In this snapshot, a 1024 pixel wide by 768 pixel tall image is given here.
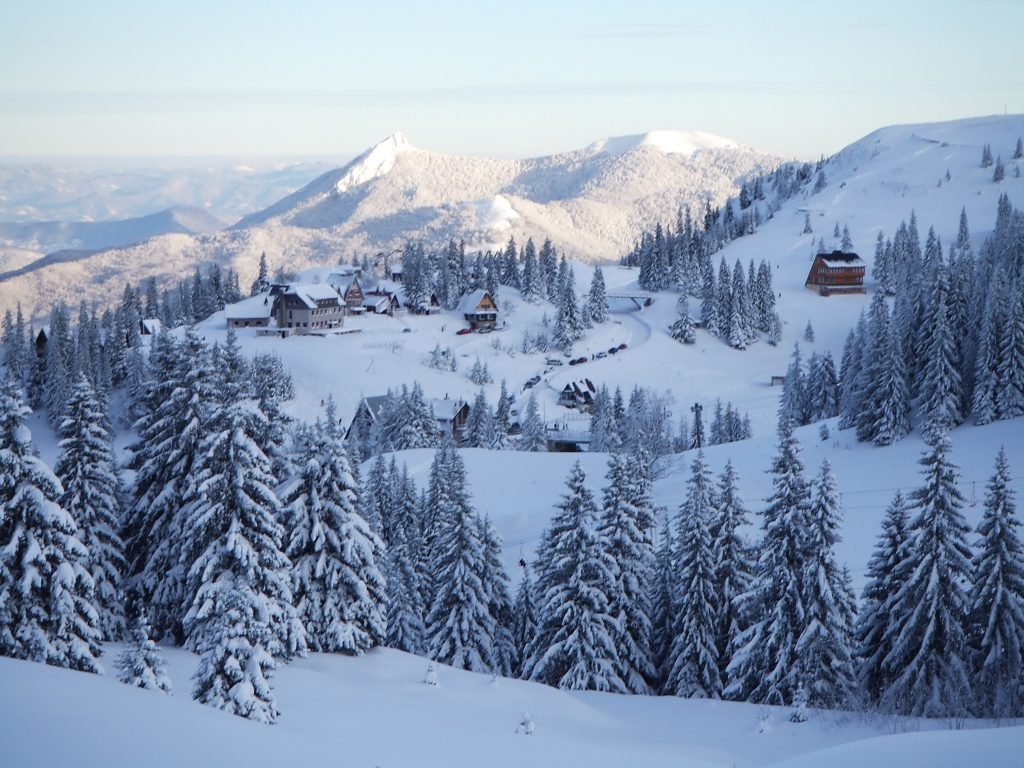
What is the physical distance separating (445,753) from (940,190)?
206613mm

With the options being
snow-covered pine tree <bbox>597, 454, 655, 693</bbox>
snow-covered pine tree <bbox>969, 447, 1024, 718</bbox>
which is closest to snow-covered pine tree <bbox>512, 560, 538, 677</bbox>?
snow-covered pine tree <bbox>597, 454, 655, 693</bbox>

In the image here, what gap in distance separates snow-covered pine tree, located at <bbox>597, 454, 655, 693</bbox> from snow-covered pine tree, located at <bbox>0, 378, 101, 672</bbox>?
15.0 m

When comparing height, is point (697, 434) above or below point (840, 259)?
below

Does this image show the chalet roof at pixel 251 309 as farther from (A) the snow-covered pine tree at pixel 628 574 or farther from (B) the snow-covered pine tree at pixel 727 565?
(B) the snow-covered pine tree at pixel 727 565

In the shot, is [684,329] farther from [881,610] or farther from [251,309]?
[881,610]

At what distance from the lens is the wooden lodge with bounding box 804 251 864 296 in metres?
139

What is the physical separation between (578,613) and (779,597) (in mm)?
6048

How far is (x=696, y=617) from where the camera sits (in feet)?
90.2

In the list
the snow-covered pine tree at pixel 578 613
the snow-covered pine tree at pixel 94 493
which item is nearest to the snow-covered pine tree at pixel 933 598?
the snow-covered pine tree at pixel 578 613

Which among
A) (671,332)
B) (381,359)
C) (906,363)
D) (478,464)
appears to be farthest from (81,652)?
(671,332)

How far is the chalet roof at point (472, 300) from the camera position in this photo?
119 meters

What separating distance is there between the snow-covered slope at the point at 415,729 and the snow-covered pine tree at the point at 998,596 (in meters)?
6.24

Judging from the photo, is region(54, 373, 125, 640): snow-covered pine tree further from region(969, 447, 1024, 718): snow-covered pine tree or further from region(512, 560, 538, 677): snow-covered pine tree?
region(969, 447, 1024, 718): snow-covered pine tree

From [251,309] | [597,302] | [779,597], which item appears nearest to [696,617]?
[779,597]
